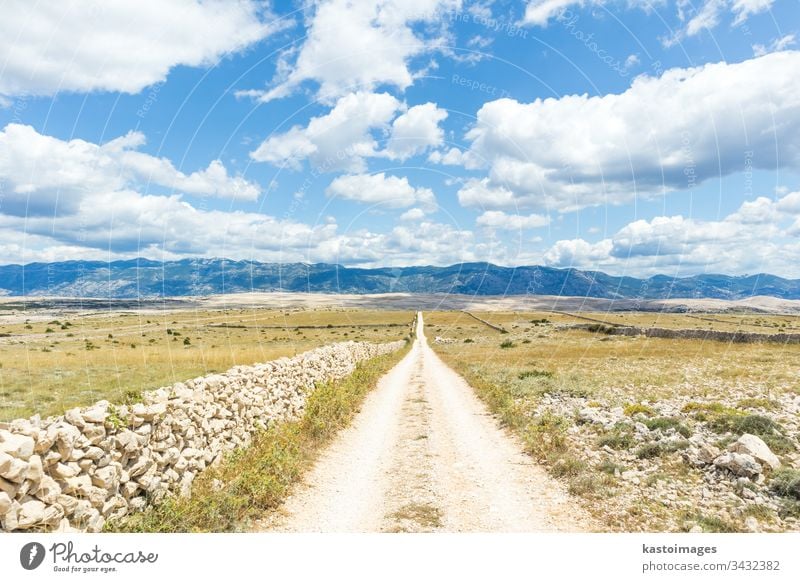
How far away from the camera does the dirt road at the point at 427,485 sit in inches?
392

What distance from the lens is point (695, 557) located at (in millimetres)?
8055

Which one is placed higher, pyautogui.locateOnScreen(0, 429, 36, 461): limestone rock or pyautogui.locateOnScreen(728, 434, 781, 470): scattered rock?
pyautogui.locateOnScreen(0, 429, 36, 461): limestone rock

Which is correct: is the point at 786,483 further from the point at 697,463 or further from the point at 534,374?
the point at 534,374

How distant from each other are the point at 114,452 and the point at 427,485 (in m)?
7.28

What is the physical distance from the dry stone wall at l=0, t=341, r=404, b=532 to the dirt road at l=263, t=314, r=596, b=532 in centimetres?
256

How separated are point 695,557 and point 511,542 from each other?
3.09m

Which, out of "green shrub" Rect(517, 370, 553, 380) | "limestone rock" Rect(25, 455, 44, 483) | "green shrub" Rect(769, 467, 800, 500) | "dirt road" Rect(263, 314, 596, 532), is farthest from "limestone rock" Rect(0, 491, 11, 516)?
"green shrub" Rect(517, 370, 553, 380)

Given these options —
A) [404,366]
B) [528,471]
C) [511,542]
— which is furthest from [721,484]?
[404,366]

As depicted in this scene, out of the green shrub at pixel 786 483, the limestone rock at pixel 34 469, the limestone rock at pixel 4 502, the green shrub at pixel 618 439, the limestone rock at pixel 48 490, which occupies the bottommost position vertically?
the green shrub at pixel 618 439

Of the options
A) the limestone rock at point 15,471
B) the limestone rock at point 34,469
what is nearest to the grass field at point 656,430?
the limestone rock at point 34,469

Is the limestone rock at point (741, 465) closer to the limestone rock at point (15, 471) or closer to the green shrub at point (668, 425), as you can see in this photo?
the green shrub at point (668, 425)

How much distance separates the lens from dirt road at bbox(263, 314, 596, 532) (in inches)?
392

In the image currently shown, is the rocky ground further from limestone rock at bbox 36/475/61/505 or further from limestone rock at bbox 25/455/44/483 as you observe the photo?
limestone rock at bbox 25/455/44/483

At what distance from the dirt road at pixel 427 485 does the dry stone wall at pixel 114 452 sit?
101 inches
